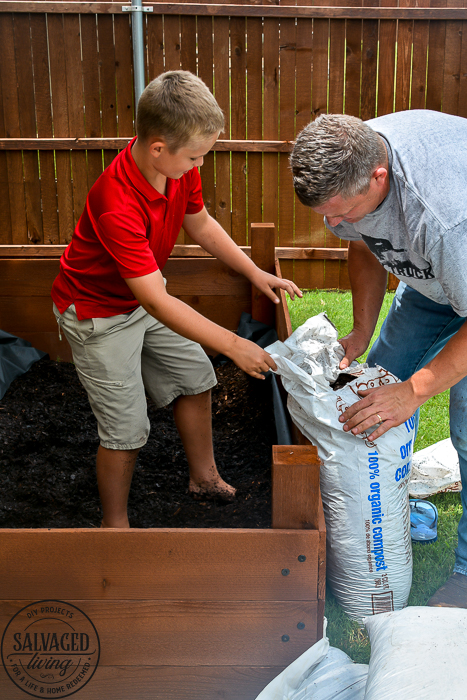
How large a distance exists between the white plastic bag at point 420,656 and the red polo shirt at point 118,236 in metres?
1.10

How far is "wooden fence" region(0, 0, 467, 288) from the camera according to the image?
5.45 meters

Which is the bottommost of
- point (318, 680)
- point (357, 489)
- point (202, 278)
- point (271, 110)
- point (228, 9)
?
point (318, 680)

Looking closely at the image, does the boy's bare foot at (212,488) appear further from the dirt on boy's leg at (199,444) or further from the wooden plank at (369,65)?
the wooden plank at (369,65)

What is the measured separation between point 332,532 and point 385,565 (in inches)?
7.1

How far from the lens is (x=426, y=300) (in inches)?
81.2

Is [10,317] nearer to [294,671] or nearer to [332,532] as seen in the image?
[332,532]

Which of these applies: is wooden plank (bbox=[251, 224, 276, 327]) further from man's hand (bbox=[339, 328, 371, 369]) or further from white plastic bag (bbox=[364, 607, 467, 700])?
white plastic bag (bbox=[364, 607, 467, 700])

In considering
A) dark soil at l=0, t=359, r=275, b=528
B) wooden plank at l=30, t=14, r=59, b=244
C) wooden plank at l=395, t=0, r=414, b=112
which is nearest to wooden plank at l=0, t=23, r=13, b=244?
wooden plank at l=30, t=14, r=59, b=244

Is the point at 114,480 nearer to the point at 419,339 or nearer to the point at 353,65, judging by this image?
the point at 419,339

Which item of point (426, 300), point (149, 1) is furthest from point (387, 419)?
point (149, 1)

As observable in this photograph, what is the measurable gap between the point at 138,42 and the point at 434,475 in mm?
4586

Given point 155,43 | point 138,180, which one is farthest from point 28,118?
point 138,180

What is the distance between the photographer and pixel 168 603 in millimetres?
1415

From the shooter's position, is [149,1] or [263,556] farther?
[149,1]
